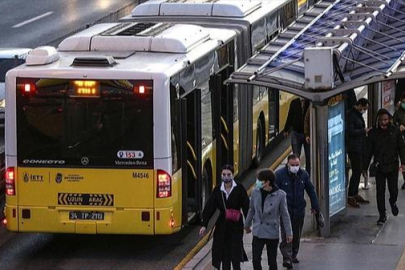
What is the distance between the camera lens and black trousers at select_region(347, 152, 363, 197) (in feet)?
65.2

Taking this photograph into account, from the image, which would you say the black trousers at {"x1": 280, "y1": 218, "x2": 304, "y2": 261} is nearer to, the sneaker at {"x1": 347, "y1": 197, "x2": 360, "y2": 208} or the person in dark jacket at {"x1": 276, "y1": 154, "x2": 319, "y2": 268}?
the person in dark jacket at {"x1": 276, "y1": 154, "x2": 319, "y2": 268}

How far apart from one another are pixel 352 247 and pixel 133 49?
167 inches

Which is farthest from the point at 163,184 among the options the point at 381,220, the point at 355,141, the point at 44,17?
the point at 44,17

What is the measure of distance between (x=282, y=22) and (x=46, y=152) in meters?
9.14

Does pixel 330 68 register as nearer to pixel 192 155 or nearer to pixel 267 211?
pixel 267 211

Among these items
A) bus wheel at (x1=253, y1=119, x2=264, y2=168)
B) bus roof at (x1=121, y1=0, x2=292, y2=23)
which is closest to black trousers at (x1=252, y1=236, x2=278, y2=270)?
bus roof at (x1=121, y1=0, x2=292, y2=23)

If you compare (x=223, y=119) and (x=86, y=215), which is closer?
(x=86, y=215)

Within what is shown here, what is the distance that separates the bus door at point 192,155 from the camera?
18.5m

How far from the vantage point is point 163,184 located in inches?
685

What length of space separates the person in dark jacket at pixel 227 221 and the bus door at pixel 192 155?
2389 millimetres

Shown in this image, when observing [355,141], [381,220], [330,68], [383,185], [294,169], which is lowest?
[381,220]

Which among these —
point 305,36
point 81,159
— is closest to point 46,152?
point 81,159

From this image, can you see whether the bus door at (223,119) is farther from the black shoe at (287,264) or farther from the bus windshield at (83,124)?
the black shoe at (287,264)

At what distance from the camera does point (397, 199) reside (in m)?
20.7
